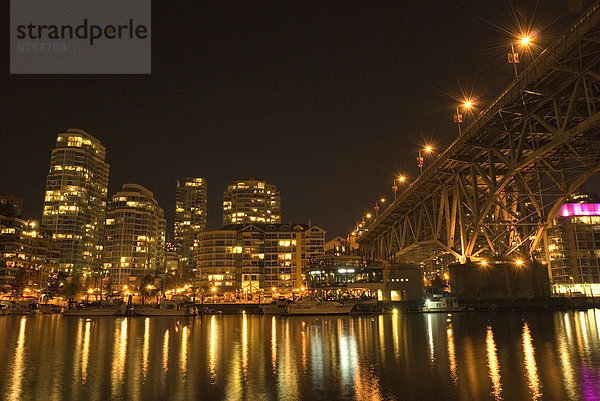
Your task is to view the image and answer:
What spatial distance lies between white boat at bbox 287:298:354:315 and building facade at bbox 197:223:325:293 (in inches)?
2494

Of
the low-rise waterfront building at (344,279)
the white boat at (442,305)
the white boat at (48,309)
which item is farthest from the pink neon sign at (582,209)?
the white boat at (48,309)

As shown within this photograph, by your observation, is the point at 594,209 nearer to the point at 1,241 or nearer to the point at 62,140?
the point at 1,241

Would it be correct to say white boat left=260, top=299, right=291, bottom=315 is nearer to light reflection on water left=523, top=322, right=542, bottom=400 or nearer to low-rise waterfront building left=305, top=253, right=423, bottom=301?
low-rise waterfront building left=305, top=253, right=423, bottom=301

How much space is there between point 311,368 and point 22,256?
133 m

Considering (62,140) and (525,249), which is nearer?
(525,249)

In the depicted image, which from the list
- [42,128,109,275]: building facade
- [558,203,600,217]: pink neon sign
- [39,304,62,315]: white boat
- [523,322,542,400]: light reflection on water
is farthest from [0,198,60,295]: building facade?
[558,203,600,217]: pink neon sign

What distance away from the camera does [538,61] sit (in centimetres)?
3869

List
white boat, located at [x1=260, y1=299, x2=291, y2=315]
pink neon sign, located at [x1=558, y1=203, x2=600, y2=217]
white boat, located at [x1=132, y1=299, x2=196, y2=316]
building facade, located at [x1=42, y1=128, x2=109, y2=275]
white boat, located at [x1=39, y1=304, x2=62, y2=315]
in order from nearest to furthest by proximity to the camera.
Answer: white boat, located at [x1=132, y1=299, x2=196, y2=316] < white boat, located at [x1=260, y1=299, x2=291, y2=315] < white boat, located at [x1=39, y1=304, x2=62, y2=315] < pink neon sign, located at [x1=558, y1=203, x2=600, y2=217] < building facade, located at [x1=42, y1=128, x2=109, y2=275]

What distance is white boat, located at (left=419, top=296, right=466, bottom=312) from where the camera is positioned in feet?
230

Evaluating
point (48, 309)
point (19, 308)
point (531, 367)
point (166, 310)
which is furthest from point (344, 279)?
point (531, 367)

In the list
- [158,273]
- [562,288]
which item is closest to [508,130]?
[562,288]

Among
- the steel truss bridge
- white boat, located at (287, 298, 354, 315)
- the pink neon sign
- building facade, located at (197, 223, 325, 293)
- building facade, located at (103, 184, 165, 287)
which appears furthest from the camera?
building facade, located at (103, 184, 165, 287)

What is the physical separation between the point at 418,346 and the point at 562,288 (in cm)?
10909

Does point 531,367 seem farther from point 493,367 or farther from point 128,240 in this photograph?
point 128,240
